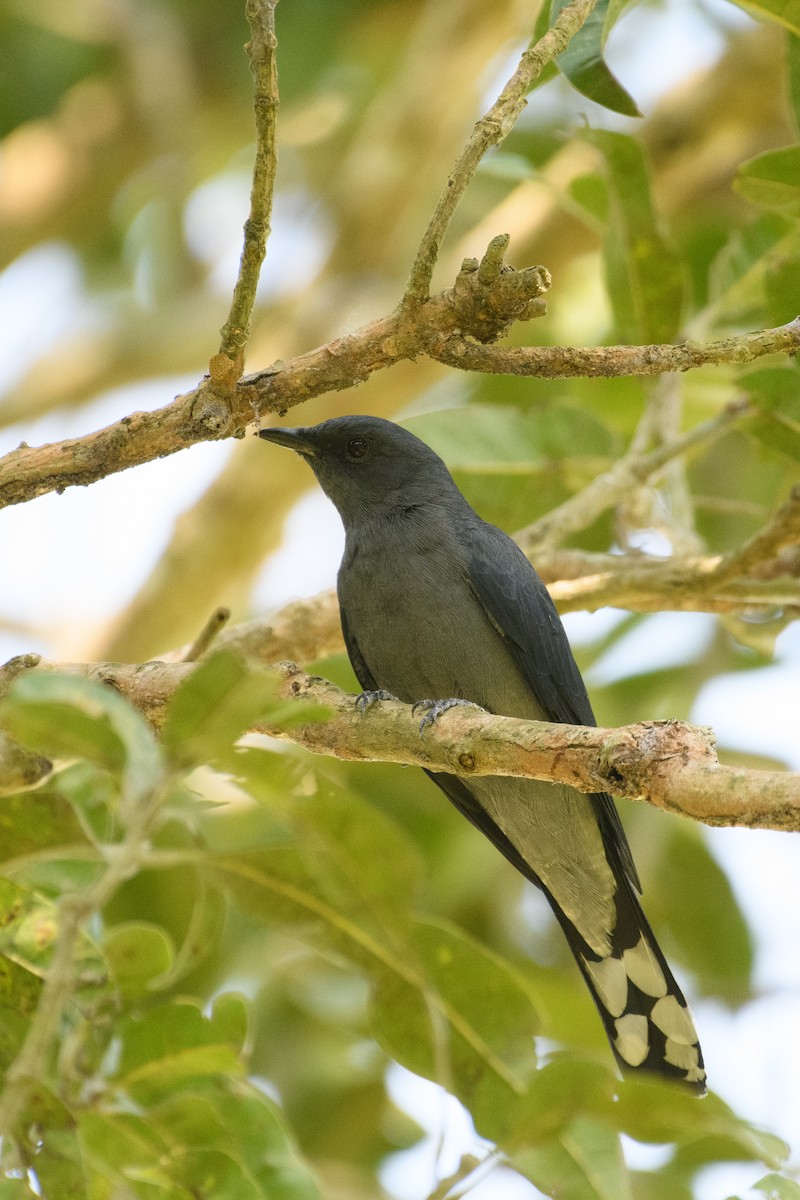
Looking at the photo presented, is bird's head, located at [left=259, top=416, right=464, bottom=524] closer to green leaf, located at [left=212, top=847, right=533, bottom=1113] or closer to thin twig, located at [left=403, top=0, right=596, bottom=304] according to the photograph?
green leaf, located at [left=212, top=847, right=533, bottom=1113]

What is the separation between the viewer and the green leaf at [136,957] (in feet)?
14.0

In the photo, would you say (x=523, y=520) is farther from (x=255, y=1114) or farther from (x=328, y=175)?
(x=328, y=175)

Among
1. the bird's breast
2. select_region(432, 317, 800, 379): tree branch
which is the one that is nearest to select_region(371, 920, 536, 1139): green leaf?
the bird's breast

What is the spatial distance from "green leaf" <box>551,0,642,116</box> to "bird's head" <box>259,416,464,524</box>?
8.44 feet

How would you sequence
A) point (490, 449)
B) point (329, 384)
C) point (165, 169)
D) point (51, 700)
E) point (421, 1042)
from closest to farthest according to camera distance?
point (51, 700)
point (329, 384)
point (421, 1042)
point (490, 449)
point (165, 169)

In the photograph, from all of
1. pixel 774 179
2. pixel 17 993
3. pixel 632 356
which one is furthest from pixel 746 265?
pixel 17 993

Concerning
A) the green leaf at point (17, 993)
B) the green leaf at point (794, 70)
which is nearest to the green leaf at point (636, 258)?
Answer: the green leaf at point (794, 70)

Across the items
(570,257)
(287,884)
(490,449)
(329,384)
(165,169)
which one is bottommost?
(287,884)

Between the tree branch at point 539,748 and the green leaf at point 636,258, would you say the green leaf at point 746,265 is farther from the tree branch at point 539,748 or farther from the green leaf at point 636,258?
the tree branch at point 539,748

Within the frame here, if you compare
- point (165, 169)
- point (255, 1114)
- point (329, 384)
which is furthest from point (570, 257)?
point (255, 1114)

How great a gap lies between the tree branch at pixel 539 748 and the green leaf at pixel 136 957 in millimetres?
772

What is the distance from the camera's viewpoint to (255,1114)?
4102 mm

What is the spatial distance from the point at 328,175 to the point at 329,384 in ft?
24.7

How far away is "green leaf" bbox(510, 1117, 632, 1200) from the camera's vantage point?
3.95 metres
